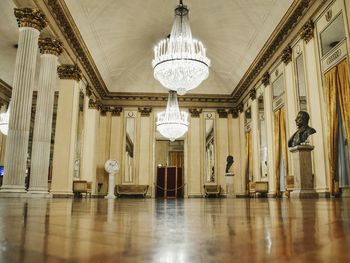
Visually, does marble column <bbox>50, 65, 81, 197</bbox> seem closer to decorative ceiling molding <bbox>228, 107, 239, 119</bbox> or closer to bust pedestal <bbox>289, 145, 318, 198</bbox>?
bust pedestal <bbox>289, 145, 318, 198</bbox>

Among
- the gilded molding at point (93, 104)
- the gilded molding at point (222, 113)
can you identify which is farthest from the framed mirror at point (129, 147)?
the gilded molding at point (222, 113)

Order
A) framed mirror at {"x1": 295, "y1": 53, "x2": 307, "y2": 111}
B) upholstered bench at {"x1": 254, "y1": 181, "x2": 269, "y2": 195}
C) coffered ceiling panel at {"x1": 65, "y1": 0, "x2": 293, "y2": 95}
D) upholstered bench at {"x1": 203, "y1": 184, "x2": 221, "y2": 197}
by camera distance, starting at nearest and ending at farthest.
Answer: framed mirror at {"x1": 295, "y1": 53, "x2": 307, "y2": 111} → coffered ceiling panel at {"x1": 65, "y1": 0, "x2": 293, "y2": 95} → upholstered bench at {"x1": 254, "y1": 181, "x2": 269, "y2": 195} → upholstered bench at {"x1": 203, "y1": 184, "x2": 221, "y2": 197}

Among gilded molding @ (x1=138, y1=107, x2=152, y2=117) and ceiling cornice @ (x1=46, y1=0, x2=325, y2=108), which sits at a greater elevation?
ceiling cornice @ (x1=46, y1=0, x2=325, y2=108)

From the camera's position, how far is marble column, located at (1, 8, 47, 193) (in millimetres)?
5820

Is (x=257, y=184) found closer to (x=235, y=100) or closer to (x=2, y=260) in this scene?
(x=235, y=100)

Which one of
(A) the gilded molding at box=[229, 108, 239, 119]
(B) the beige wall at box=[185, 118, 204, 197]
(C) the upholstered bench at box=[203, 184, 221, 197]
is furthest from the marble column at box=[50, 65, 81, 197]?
(A) the gilded molding at box=[229, 108, 239, 119]

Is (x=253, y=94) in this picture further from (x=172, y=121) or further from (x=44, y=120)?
(x=44, y=120)

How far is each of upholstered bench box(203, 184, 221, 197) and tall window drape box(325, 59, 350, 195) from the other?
23.8 ft

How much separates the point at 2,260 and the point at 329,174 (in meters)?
7.43

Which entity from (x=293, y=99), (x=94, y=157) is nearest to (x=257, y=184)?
(x=293, y=99)

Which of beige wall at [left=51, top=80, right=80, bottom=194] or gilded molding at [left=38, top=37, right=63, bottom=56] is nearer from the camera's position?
gilded molding at [left=38, top=37, right=63, bottom=56]

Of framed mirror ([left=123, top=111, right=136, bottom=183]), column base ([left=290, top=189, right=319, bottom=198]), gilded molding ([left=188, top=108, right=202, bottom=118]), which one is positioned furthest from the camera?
gilded molding ([left=188, top=108, right=202, bottom=118])

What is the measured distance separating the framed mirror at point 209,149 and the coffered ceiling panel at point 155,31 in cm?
186

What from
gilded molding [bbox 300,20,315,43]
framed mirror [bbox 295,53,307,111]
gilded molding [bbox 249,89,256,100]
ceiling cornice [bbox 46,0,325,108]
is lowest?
framed mirror [bbox 295,53,307,111]
